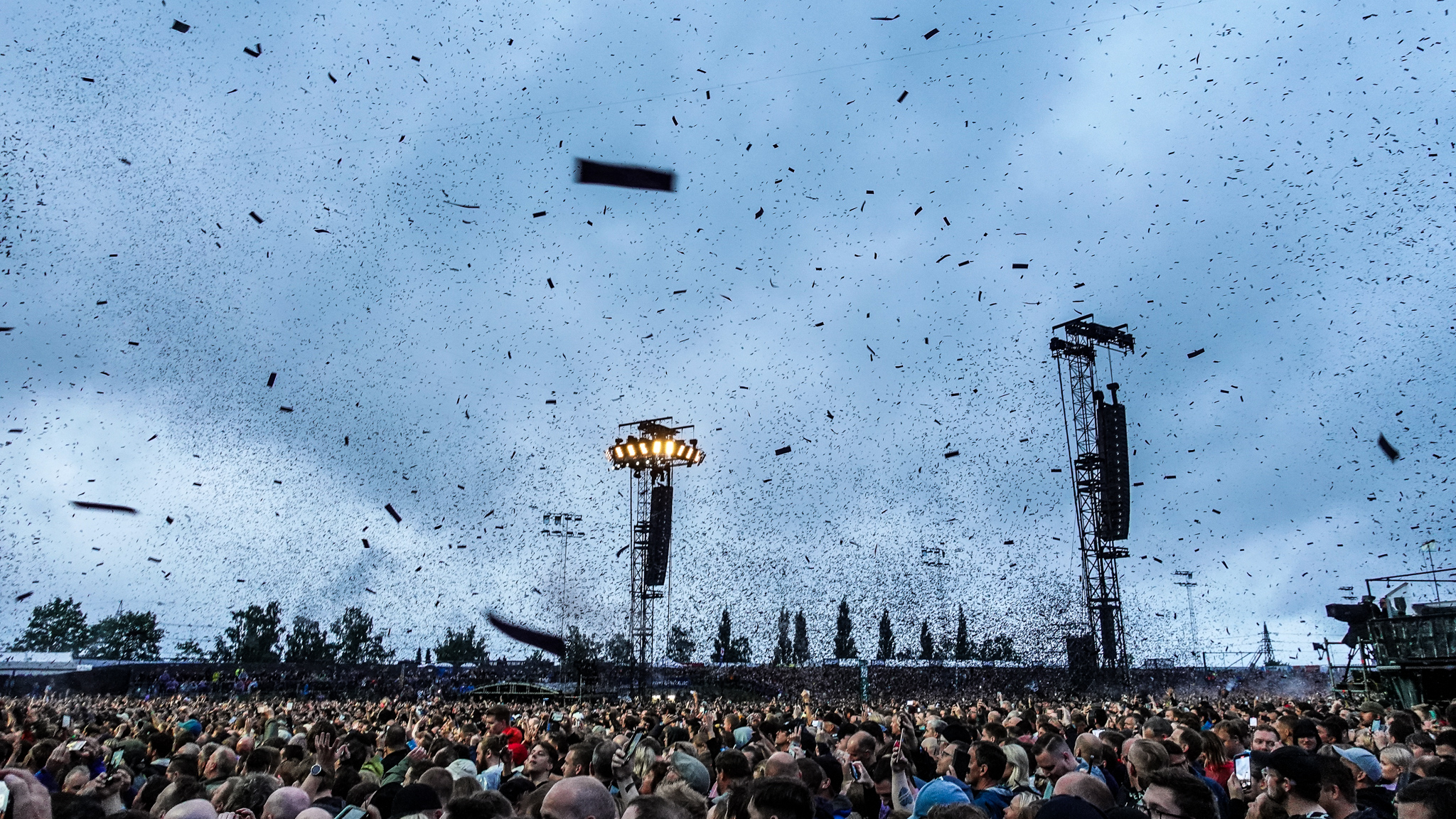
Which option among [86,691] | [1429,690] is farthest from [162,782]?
[86,691]

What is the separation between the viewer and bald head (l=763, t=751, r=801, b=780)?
16.1ft

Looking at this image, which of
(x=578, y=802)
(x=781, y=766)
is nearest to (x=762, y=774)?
(x=781, y=766)

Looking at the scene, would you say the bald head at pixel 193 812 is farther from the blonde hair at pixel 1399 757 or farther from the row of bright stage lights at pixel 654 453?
the row of bright stage lights at pixel 654 453

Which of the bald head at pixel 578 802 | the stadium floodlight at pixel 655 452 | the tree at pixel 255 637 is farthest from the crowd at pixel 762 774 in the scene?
the tree at pixel 255 637

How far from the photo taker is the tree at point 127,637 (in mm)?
76125

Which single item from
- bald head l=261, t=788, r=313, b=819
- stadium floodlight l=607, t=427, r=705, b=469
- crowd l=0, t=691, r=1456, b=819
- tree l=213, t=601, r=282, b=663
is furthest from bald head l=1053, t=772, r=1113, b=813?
tree l=213, t=601, r=282, b=663

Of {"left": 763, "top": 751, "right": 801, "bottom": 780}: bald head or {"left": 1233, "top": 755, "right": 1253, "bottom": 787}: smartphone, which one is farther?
{"left": 1233, "top": 755, "right": 1253, "bottom": 787}: smartphone

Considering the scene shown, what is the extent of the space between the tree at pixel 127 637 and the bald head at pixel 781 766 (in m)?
88.2

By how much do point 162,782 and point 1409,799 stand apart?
281 inches

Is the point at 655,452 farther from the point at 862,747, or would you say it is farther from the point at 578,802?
the point at 578,802

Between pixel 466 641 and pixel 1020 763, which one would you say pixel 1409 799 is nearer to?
pixel 1020 763

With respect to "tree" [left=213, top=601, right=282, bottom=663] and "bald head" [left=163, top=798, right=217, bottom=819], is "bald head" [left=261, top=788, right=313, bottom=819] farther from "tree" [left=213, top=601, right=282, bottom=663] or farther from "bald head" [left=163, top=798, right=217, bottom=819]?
"tree" [left=213, top=601, right=282, bottom=663]

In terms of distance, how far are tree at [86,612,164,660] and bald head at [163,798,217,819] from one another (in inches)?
3459

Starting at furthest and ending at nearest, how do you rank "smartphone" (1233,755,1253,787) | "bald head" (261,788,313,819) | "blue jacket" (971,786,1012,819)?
1. "smartphone" (1233,755,1253,787)
2. "blue jacket" (971,786,1012,819)
3. "bald head" (261,788,313,819)
